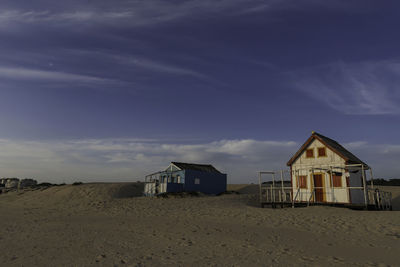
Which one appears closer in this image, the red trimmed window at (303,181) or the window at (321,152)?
the window at (321,152)

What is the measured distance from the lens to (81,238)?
10625 millimetres

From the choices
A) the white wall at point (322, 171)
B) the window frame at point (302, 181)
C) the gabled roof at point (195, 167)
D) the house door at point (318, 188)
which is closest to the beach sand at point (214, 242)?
the white wall at point (322, 171)

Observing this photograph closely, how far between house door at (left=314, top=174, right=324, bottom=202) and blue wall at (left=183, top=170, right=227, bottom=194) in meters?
16.5

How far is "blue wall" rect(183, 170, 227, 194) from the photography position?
110ft

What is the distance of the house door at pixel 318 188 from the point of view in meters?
20.6

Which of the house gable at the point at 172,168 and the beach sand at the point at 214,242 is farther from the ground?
the house gable at the point at 172,168

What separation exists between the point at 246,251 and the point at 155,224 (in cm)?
663

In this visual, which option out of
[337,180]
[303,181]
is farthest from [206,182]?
[337,180]

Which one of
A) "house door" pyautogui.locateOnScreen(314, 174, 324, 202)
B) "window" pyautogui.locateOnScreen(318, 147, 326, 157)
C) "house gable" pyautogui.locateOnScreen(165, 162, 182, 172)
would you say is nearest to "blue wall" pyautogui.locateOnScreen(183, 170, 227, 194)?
"house gable" pyautogui.locateOnScreen(165, 162, 182, 172)

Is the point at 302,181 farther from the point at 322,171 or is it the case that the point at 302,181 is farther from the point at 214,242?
the point at 214,242

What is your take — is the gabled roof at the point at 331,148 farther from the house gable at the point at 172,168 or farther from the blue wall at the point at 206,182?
the house gable at the point at 172,168

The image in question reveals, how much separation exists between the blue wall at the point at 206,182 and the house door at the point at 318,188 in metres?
16.5

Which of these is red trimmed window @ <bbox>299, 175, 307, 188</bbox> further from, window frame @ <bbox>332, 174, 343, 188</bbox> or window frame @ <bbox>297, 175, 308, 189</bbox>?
window frame @ <bbox>332, 174, 343, 188</bbox>

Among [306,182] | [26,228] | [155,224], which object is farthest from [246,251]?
[306,182]
